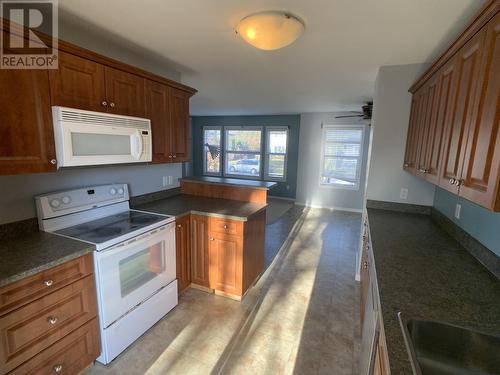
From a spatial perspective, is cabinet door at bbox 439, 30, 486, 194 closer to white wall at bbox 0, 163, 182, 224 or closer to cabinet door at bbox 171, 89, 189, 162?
cabinet door at bbox 171, 89, 189, 162

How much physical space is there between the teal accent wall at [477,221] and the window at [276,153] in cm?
488

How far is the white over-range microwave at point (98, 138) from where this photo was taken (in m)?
1.62

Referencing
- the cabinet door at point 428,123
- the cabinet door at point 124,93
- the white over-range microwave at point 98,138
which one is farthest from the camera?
the cabinet door at point 124,93

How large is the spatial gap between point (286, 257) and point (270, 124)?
4272 mm

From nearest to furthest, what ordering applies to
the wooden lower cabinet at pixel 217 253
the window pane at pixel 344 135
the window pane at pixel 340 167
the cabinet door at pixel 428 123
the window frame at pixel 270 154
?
the cabinet door at pixel 428 123 < the wooden lower cabinet at pixel 217 253 < the window pane at pixel 344 135 < the window pane at pixel 340 167 < the window frame at pixel 270 154

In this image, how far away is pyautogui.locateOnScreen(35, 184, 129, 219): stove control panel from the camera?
179cm

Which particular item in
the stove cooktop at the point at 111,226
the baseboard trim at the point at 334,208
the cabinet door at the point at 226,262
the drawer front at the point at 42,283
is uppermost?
the stove cooktop at the point at 111,226

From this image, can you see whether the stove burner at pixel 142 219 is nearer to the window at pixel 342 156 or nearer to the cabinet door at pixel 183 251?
the cabinet door at pixel 183 251

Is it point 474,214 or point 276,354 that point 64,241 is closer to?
point 276,354

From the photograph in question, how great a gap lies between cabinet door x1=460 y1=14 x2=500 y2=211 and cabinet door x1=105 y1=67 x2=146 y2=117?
7.64ft

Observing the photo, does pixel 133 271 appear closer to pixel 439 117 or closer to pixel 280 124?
pixel 439 117

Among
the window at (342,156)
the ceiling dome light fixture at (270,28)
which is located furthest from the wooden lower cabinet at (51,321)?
the window at (342,156)

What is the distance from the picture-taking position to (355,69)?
2.62 metres

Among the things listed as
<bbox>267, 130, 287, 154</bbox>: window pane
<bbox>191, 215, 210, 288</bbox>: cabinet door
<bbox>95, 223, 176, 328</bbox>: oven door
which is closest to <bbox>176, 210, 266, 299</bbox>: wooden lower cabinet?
<bbox>191, 215, 210, 288</bbox>: cabinet door
